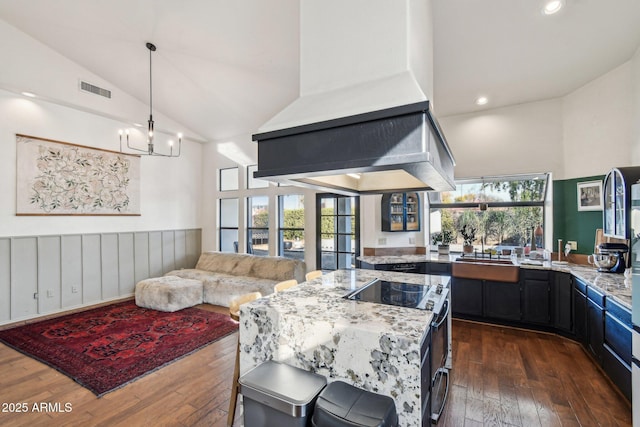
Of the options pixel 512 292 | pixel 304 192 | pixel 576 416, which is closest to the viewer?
pixel 576 416

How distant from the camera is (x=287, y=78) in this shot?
402 centimetres

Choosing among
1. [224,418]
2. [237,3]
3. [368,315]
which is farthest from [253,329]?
[237,3]

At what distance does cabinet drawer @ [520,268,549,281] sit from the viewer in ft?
11.6

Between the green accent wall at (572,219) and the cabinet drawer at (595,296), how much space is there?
3.00 feet

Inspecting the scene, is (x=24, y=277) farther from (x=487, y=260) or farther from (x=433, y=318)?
(x=487, y=260)

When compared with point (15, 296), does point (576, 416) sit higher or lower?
lower

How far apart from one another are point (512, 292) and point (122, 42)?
20.5 ft

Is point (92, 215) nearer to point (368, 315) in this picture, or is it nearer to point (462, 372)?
point (368, 315)

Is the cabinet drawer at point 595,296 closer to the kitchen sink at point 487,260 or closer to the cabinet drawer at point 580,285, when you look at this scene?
the cabinet drawer at point 580,285

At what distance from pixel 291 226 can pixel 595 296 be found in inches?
174

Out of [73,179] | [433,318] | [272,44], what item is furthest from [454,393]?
[73,179]

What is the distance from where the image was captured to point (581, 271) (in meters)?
3.20

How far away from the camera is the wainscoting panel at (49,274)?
168 inches

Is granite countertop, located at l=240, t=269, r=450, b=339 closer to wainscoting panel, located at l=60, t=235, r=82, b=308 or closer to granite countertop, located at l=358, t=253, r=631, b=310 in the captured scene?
granite countertop, located at l=358, t=253, r=631, b=310
